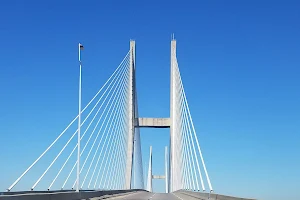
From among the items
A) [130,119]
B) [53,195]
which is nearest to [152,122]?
[130,119]

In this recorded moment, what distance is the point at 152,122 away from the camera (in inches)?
2387

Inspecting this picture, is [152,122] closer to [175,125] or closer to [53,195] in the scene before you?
[175,125]

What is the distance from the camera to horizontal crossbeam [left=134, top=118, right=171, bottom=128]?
5991 cm

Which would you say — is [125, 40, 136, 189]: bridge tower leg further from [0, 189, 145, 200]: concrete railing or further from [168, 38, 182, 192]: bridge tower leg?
[0, 189, 145, 200]: concrete railing

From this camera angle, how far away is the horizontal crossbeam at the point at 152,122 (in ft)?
197

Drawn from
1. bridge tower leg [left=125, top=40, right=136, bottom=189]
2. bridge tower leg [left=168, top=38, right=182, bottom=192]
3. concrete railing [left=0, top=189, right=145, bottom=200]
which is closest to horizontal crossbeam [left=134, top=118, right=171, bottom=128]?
bridge tower leg [left=168, top=38, right=182, bottom=192]

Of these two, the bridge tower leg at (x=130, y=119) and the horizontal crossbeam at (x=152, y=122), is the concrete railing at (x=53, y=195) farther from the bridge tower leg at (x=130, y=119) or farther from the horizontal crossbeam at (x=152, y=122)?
the horizontal crossbeam at (x=152, y=122)

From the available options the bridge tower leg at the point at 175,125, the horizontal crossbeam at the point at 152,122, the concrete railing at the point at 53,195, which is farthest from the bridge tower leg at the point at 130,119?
the concrete railing at the point at 53,195

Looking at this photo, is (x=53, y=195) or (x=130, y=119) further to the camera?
(x=130, y=119)

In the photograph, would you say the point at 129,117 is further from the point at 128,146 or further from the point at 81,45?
the point at 81,45

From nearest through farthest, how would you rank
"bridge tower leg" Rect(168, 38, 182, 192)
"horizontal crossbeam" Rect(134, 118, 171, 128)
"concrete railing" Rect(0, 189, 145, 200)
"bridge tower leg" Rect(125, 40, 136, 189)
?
"concrete railing" Rect(0, 189, 145, 200), "bridge tower leg" Rect(168, 38, 182, 192), "bridge tower leg" Rect(125, 40, 136, 189), "horizontal crossbeam" Rect(134, 118, 171, 128)

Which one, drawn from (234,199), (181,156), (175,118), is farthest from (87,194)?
(175,118)

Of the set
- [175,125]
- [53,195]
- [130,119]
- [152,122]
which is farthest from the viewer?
[152,122]

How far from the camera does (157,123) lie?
59.9 m
